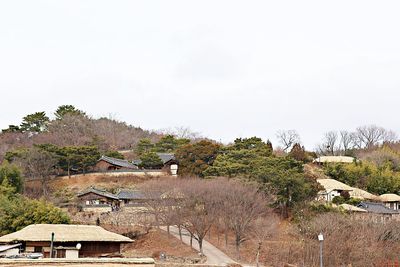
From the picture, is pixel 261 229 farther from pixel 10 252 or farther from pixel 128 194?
pixel 10 252

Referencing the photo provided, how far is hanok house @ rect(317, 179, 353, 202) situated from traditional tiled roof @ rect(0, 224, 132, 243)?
760 inches

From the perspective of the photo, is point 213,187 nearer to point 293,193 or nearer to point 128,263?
point 293,193

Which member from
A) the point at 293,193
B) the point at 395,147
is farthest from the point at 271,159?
the point at 395,147

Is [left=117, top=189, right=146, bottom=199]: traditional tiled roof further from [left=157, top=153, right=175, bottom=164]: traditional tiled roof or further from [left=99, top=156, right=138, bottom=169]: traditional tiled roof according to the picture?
[left=157, top=153, right=175, bottom=164]: traditional tiled roof

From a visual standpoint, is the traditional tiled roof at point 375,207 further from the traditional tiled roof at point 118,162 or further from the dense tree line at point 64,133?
the dense tree line at point 64,133

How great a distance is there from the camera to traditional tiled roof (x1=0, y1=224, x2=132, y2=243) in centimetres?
2214

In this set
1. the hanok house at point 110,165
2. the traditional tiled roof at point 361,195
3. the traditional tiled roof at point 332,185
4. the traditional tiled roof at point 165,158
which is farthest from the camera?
the hanok house at point 110,165

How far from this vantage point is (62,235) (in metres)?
22.6

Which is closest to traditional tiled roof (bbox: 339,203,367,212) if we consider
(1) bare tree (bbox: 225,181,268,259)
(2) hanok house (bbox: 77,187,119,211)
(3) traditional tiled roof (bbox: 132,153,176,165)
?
(1) bare tree (bbox: 225,181,268,259)

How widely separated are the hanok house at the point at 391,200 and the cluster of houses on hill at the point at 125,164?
15.9 metres

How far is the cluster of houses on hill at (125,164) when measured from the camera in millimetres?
43072

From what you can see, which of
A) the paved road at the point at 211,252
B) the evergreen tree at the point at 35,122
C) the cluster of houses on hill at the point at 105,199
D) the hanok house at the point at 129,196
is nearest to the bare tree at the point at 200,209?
the paved road at the point at 211,252

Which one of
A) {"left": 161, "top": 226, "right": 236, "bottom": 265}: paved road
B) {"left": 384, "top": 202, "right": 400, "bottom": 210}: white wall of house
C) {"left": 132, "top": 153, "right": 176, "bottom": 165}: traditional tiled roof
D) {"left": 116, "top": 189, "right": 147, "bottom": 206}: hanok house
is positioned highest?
{"left": 132, "top": 153, "right": 176, "bottom": 165}: traditional tiled roof

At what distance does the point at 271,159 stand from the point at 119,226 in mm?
10479
